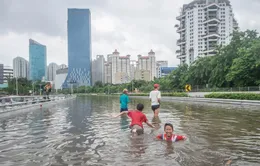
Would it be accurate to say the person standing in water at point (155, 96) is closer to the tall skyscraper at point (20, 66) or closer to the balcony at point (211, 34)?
the balcony at point (211, 34)

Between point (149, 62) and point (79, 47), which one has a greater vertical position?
point (79, 47)

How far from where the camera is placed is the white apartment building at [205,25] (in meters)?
117

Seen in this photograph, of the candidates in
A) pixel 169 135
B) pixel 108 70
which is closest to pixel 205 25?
pixel 108 70

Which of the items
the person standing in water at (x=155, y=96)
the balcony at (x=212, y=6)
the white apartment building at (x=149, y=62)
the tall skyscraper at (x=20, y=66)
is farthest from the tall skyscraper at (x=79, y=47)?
the person standing in water at (x=155, y=96)

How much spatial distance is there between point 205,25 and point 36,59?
303 ft

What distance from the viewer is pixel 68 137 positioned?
828 cm

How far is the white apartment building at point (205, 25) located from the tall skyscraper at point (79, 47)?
81389 mm

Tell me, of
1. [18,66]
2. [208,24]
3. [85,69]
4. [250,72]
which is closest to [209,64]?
[250,72]

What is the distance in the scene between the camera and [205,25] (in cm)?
12062

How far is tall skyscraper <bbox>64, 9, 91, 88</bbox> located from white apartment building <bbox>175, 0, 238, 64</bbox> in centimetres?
8139

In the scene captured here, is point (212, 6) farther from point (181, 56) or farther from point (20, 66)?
point (20, 66)

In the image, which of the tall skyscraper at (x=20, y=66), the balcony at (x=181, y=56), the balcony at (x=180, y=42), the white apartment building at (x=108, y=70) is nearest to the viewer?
the balcony at (x=181, y=56)

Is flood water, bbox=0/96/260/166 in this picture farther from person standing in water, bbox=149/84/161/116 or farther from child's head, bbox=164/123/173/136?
person standing in water, bbox=149/84/161/116

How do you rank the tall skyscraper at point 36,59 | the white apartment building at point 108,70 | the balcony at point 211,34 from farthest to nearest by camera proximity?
the white apartment building at point 108,70 → the tall skyscraper at point 36,59 → the balcony at point 211,34
